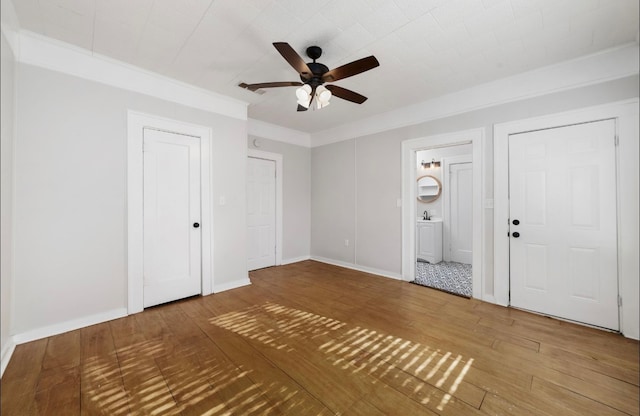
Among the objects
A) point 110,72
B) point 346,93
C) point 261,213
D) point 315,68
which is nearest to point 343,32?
point 315,68

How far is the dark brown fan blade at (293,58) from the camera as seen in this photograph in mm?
1846

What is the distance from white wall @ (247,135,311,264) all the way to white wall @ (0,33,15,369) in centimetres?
318

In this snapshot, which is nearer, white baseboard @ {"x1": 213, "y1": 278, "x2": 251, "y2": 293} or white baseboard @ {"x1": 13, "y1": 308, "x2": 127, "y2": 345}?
white baseboard @ {"x1": 13, "y1": 308, "x2": 127, "y2": 345}

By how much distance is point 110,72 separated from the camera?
8.76 ft

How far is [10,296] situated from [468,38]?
14.8ft

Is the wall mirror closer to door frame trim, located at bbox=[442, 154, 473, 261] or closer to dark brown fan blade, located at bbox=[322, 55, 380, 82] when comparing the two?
door frame trim, located at bbox=[442, 154, 473, 261]

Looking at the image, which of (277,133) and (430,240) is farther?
(430,240)

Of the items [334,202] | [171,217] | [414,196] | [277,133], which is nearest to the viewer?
[171,217]

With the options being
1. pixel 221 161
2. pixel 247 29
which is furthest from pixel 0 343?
pixel 247 29

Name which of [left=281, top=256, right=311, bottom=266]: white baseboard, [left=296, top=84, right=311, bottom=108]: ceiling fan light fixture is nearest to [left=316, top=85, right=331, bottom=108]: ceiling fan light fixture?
[left=296, top=84, right=311, bottom=108]: ceiling fan light fixture

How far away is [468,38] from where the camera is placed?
7.52 ft

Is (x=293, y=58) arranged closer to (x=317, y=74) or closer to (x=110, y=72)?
(x=317, y=74)

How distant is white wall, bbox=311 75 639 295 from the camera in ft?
9.04

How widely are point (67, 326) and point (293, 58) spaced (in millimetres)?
3182
